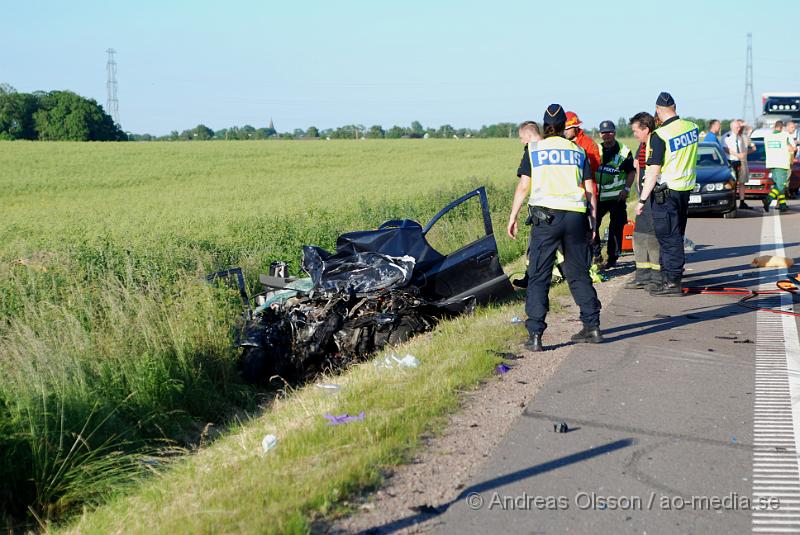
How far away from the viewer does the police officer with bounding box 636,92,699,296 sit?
9.05 m

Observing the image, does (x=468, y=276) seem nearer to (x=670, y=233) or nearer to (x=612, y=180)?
(x=670, y=233)

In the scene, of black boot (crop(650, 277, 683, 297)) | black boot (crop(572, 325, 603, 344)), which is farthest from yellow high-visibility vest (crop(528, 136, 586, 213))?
black boot (crop(650, 277, 683, 297))

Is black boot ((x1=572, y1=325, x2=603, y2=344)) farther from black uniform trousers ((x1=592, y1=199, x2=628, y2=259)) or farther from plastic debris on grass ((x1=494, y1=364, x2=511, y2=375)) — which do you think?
black uniform trousers ((x1=592, y1=199, x2=628, y2=259))

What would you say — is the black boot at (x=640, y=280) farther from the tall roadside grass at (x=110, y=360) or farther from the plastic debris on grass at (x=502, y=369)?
the plastic debris on grass at (x=502, y=369)

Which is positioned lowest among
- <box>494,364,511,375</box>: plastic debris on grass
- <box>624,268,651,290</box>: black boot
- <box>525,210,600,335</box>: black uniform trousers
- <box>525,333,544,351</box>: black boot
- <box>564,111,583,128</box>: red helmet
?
<box>494,364,511,375</box>: plastic debris on grass

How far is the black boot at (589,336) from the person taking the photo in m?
6.94

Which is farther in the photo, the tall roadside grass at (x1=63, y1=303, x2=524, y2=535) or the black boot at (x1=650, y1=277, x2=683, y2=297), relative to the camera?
the black boot at (x1=650, y1=277, x2=683, y2=297)

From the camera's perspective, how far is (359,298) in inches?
323

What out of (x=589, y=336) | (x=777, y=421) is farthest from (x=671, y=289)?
(x=777, y=421)

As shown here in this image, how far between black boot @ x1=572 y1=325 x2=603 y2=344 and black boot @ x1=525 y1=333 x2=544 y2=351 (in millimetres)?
419

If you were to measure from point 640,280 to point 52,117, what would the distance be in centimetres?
8387

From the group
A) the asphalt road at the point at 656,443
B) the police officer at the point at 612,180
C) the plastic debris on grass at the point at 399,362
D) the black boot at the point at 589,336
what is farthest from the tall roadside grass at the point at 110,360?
the black boot at the point at 589,336

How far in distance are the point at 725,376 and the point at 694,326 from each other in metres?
1.71

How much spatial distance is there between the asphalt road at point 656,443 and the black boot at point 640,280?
61.1 inches
